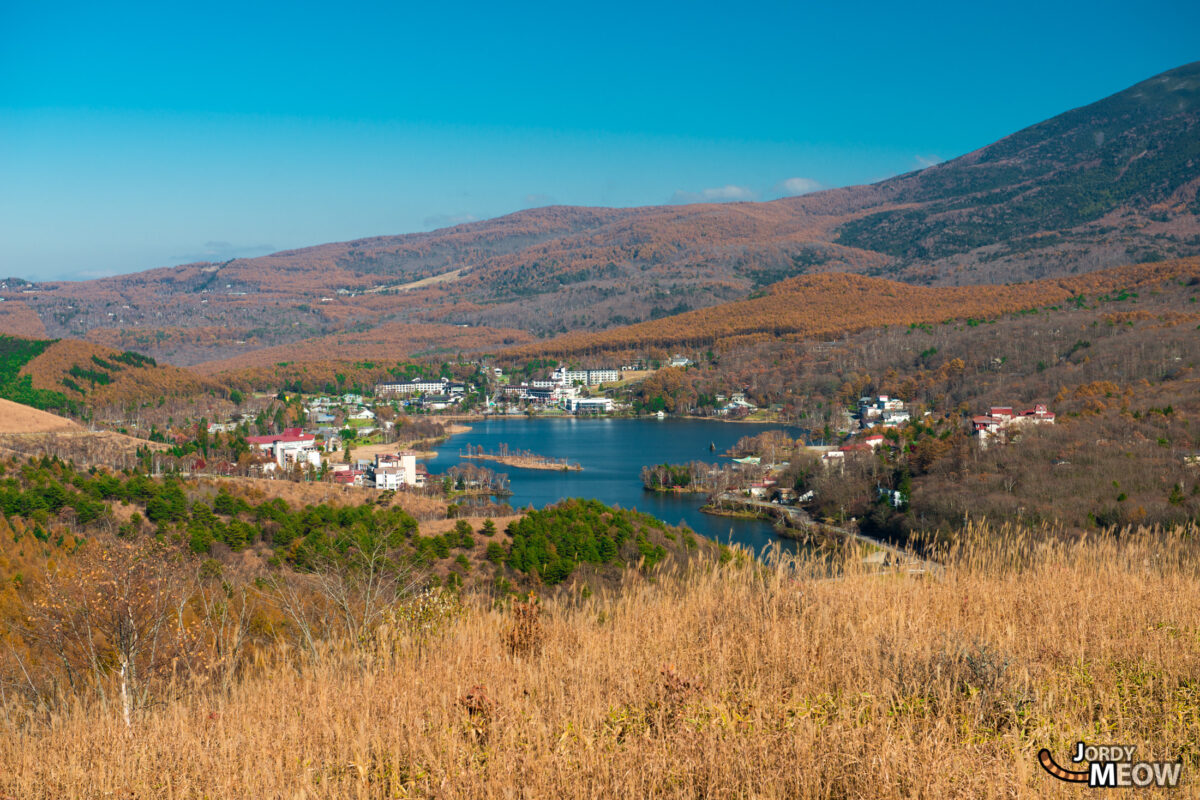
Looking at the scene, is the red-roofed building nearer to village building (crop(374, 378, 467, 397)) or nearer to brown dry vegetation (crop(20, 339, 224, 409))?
brown dry vegetation (crop(20, 339, 224, 409))

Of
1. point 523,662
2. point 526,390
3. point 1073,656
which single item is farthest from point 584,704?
point 526,390

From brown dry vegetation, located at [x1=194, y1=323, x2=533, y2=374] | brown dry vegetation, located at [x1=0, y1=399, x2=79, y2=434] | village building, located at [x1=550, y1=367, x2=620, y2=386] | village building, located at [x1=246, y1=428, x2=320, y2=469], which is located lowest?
village building, located at [x1=246, y1=428, x2=320, y2=469]

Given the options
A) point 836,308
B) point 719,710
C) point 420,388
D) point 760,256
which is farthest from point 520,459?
point 760,256

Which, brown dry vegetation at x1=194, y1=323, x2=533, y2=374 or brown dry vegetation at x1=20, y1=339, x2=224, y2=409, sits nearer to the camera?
brown dry vegetation at x1=20, y1=339, x2=224, y2=409

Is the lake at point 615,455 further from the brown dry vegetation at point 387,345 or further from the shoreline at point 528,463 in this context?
the brown dry vegetation at point 387,345

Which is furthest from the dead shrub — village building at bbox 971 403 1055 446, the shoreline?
the shoreline

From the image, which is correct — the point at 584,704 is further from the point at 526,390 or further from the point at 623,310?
the point at 623,310

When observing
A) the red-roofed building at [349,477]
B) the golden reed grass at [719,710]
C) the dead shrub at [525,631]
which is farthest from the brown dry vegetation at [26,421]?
the golden reed grass at [719,710]
